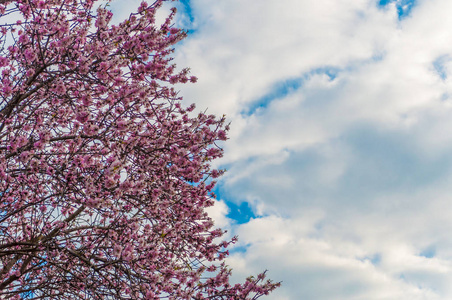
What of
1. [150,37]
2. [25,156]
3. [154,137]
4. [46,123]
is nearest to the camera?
[25,156]

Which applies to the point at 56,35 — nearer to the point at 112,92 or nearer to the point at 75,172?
the point at 112,92

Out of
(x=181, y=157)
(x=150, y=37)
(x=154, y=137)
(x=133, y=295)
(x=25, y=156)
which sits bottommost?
(x=133, y=295)

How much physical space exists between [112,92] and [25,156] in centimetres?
202

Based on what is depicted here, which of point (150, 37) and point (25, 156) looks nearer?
point (25, 156)

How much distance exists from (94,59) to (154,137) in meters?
1.93

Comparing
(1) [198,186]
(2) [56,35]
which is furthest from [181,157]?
(2) [56,35]

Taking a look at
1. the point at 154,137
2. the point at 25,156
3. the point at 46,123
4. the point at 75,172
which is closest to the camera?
the point at 25,156

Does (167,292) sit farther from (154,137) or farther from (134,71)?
(134,71)

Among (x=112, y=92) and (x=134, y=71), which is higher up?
(x=134, y=71)

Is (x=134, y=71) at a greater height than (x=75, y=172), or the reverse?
(x=134, y=71)

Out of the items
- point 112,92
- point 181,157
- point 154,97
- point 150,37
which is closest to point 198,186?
point 181,157

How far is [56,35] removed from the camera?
6.98 m

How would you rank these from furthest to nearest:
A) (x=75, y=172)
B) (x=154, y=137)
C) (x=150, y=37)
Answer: (x=154, y=137) < (x=150, y=37) < (x=75, y=172)

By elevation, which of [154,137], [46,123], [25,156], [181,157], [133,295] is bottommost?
[133,295]
